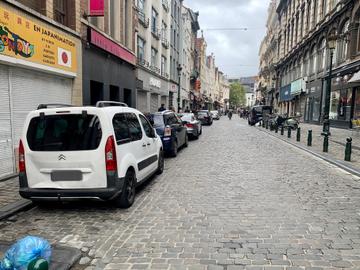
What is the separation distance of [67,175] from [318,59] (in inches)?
1167

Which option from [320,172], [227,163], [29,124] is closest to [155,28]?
[227,163]

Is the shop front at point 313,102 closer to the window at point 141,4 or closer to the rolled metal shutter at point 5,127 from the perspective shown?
the window at point 141,4

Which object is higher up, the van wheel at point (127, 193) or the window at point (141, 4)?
the window at point (141, 4)

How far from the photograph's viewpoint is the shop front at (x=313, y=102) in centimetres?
2861

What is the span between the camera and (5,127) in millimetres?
7578

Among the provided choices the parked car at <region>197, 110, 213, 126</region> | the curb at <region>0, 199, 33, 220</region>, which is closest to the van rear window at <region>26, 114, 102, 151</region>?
the curb at <region>0, 199, 33, 220</region>

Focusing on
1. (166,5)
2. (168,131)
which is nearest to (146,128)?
(168,131)

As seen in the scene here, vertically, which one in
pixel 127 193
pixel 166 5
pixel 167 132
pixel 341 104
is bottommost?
pixel 127 193

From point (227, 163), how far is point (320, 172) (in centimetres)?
272

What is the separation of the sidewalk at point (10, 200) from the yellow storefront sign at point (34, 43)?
3044mm

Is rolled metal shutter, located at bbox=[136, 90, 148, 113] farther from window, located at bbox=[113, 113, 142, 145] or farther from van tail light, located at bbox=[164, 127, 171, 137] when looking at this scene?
window, located at bbox=[113, 113, 142, 145]

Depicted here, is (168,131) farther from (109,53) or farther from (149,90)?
(149,90)

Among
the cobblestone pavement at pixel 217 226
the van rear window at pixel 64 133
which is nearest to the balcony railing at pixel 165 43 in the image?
the cobblestone pavement at pixel 217 226

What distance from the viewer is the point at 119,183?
16.9 ft
